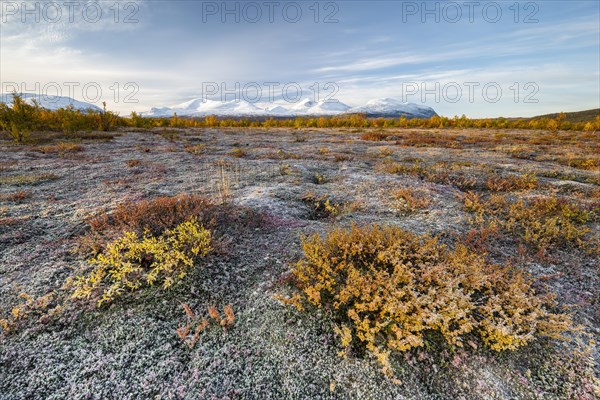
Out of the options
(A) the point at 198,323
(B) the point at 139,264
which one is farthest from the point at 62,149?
(A) the point at 198,323

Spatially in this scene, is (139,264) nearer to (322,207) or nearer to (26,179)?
(322,207)

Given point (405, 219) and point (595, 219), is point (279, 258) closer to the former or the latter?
point (405, 219)

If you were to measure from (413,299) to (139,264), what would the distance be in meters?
4.11

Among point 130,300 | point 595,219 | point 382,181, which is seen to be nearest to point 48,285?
point 130,300

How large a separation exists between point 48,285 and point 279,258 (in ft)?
11.6

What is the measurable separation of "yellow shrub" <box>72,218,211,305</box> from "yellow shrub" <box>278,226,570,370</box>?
1817 mm

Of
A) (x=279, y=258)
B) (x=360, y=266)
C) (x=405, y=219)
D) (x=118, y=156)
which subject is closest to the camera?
(x=360, y=266)

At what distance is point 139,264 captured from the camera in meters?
4.34

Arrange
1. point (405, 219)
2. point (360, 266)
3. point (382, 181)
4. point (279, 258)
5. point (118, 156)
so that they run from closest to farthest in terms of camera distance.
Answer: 1. point (360, 266)
2. point (279, 258)
3. point (405, 219)
4. point (382, 181)
5. point (118, 156)

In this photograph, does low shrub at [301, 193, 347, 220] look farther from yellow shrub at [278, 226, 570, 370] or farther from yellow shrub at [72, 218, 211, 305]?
yellow shrub at [72, 218, 211, 305]

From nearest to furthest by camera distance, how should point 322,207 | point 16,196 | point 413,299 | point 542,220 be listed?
point 413,299 < point 542,220 < point 16,196 < point 322,207

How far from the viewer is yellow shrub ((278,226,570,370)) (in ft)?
10.3

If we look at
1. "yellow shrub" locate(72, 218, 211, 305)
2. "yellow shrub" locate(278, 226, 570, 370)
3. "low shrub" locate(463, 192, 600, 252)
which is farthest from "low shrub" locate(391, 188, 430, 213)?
"yellow shrub" locate(72, 218, 211, 305)

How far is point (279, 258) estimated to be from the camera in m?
4.91
